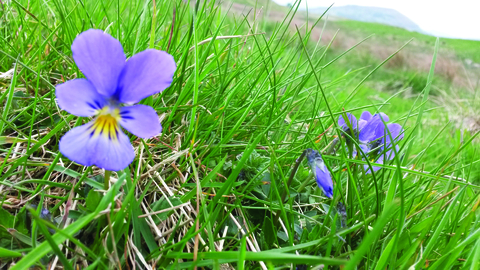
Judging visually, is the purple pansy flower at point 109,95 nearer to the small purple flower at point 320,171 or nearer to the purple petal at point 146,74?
the purple petal at point 146,74

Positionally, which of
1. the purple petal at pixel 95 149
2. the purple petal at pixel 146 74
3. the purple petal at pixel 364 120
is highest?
the purple petal at pixel 146 74

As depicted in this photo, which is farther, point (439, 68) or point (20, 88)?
point (439, 68)

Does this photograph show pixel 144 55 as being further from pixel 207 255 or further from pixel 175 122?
pixel 175 122

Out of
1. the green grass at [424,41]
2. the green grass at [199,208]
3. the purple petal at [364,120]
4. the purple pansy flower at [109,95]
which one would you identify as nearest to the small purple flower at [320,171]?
the green grass at [199,208]

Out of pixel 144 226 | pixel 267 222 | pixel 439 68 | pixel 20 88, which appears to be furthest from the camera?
pixel 439 68

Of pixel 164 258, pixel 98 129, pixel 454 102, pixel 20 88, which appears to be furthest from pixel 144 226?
pixel 454 102

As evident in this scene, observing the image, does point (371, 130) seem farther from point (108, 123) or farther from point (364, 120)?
point (108, 123)
